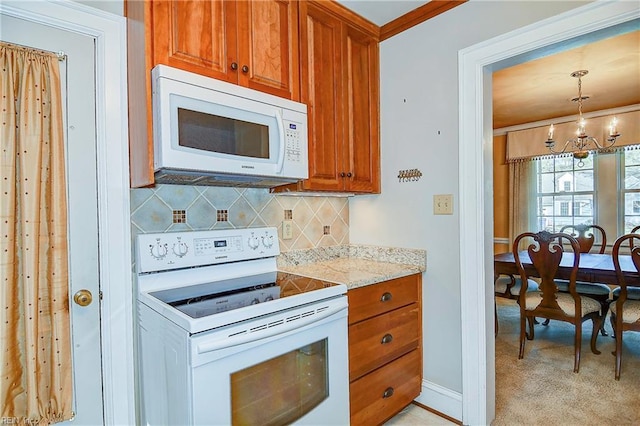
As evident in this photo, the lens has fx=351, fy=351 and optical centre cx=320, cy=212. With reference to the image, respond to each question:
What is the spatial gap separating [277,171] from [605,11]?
1.54 metres

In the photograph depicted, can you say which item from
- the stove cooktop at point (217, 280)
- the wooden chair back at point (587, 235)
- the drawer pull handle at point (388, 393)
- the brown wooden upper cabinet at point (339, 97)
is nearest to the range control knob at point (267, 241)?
the stove cooktop at point (217, 280)

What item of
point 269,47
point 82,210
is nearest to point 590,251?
point 269,47

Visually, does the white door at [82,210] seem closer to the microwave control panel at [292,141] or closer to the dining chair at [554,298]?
the microwave control panel at [292,141]

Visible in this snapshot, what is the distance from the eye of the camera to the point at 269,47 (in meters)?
1.68

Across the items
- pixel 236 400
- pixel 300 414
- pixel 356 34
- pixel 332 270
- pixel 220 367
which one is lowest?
pixel 300 414

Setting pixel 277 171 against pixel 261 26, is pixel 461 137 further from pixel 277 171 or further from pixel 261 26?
pixel 261 26

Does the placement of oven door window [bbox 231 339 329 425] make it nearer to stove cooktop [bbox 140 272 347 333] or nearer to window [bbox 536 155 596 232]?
stove cooktop [bbox 140 272 347 333]

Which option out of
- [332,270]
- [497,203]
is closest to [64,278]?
[332,270]

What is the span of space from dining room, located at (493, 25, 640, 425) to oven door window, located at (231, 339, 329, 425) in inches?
47.4

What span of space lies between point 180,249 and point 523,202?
4.92 metres

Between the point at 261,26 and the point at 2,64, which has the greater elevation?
the point at 261,26

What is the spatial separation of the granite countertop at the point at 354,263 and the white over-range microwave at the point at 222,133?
0.56 m

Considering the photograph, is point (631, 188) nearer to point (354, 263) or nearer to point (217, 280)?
point (354, 263)

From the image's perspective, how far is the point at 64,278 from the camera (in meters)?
1.42
